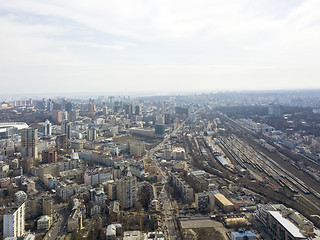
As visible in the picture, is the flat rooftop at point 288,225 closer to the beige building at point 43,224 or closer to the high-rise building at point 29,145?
the beige building at point 43,224

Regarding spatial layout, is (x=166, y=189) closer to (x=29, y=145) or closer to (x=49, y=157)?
(x=49, y=157)

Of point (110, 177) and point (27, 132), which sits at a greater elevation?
point (27, 132)

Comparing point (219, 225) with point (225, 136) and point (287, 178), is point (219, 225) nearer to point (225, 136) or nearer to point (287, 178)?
point (287, 178)

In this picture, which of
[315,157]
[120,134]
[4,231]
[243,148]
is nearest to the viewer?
[4,231]

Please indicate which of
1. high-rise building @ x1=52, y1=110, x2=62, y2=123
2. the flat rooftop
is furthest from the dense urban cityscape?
high-rise building @ x1=52, y1=110, x2=62, y2=123

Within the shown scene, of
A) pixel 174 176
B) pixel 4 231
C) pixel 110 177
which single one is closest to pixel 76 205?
pixel 4 231

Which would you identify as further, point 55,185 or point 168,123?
point 168,123

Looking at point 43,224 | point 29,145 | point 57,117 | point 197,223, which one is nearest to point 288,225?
point 197,223

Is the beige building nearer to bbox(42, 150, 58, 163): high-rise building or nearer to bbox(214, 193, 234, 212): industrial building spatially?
bbox(214, 193, 234, 212): industrial building
